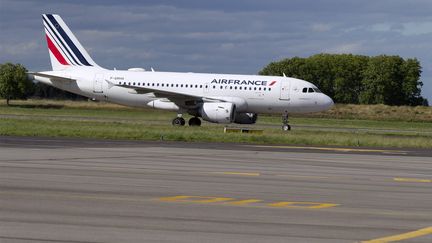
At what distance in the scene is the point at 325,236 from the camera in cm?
1355

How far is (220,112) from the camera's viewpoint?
172 ft

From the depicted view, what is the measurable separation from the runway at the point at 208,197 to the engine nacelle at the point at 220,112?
2149 centimetres

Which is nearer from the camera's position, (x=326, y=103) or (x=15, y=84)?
(x=326, y=103)

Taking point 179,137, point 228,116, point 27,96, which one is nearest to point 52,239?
point 179,137

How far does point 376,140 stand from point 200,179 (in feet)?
69.4

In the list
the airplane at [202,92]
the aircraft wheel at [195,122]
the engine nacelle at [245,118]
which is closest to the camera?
the airplane at [202,92]

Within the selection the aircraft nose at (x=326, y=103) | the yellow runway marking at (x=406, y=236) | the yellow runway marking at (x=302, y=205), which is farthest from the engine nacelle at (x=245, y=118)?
the yellow runway marking at (x=406, y=236)

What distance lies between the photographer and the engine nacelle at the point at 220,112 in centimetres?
5238

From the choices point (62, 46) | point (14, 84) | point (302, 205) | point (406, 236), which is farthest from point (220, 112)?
point (14, 84)

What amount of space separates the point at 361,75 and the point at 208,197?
410 ft

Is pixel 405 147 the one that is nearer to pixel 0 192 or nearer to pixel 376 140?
pixel 376 140

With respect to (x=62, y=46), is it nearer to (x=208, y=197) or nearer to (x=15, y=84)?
(x=208, y=197)

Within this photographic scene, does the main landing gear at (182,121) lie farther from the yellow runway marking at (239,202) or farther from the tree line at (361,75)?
the tree line at (361,75)

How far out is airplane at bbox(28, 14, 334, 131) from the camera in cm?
5412
